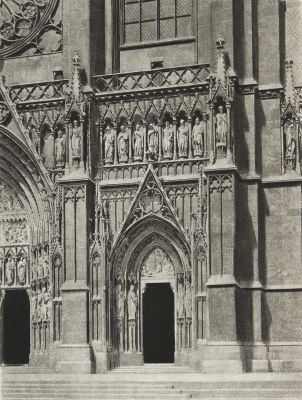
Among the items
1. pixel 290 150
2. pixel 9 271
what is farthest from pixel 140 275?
pixel 290 150

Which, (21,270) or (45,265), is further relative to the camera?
(21,270)

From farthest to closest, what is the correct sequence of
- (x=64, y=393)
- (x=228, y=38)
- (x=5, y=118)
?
(x=5, y=118) < (x=228, y=38) < (x=64, y=393)

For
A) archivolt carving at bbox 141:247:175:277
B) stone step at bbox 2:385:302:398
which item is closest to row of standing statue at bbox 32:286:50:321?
archivolt carving at bbox 141:247:175:277

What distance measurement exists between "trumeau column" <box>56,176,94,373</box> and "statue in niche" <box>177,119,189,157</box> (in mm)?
2634

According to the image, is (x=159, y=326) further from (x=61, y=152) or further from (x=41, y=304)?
(x=61, y=152)

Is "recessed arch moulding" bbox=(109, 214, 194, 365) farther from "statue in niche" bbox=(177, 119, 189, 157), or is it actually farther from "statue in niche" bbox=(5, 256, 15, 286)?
"statue in niche" bbox=(5, 256, 15, 286)

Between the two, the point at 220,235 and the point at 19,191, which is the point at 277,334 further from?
the point at 19,191

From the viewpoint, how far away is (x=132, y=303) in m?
26.6

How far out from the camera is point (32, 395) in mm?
22500

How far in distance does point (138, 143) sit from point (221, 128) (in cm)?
257

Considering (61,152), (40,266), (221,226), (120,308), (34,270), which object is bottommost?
(120,308)

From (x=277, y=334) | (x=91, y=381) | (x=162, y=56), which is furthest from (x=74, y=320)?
(x=162, y=56)

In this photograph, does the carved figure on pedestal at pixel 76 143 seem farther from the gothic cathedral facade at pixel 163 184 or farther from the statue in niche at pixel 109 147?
the statue in niche at pixel 109 147

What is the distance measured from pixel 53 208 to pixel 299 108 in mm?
7451
